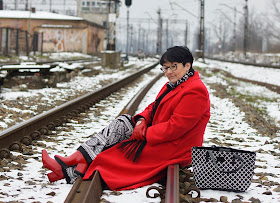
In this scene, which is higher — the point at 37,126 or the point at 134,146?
the point at 134,146

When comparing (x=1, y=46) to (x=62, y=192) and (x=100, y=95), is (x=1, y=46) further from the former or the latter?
(x=62, y=192)

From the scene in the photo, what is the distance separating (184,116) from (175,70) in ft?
1.44

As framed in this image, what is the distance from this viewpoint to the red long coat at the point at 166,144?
362 centimetres

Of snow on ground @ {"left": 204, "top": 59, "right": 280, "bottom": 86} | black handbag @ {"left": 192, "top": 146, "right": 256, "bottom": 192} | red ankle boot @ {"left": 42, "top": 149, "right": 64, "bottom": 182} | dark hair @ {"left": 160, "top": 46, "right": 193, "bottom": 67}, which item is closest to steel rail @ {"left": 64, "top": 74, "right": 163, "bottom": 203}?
red ankle boot @ {"left": 42, "top": 149, "right": 64, "bottom": 182}

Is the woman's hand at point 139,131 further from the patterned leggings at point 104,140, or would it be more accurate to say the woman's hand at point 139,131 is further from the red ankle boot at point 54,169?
the red ankle boot at point 54,169

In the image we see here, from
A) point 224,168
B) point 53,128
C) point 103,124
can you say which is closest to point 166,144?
point 224,168

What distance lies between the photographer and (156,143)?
12.2ft

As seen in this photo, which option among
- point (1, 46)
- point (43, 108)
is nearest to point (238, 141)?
point (43, 108)

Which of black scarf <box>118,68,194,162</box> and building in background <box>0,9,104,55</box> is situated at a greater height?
building in background <box>0,9,104,55</box>

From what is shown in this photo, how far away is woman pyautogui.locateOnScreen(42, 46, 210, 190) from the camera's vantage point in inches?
143

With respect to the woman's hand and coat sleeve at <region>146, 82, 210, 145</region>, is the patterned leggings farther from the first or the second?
coat sleeve at <region>146, 82, 210, 145</region>

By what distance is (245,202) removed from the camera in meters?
3.33

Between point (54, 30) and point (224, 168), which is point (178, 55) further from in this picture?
point (54, 30)

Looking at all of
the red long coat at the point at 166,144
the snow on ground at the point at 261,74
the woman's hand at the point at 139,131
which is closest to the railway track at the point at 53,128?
the red long coat at the point at 166,144
